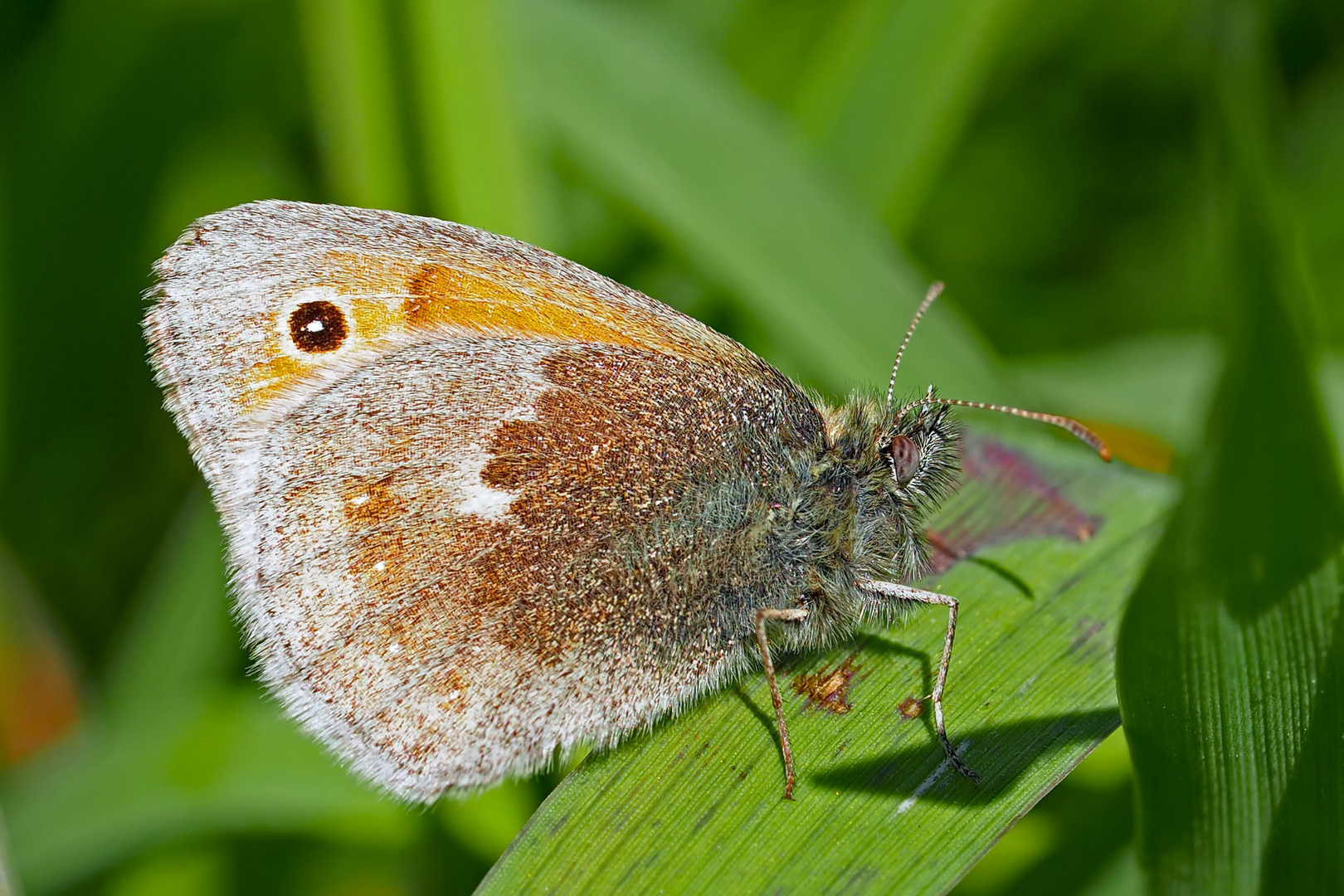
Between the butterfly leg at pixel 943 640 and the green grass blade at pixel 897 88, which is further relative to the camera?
the green grass blade at pixel 897 88

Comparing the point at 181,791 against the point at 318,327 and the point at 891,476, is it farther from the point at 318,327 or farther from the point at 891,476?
the point at 891,476

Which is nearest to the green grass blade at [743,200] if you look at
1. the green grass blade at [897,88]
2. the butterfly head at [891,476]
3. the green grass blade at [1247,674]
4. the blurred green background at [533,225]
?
the blurred green background at [533,225]

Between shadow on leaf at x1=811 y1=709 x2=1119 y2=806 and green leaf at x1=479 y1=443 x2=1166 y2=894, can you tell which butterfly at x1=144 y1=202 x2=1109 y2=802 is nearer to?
green leaf at x1=479 y1=443 x2=1166 y2=894

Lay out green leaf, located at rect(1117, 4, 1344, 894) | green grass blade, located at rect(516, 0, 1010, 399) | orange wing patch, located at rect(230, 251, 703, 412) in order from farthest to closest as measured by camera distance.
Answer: green grass blade, located at rect(516, 0, 1010, 399), orange wing patch, located at rect(230, 251, 703, 412), green leaf, located at rect(1117, 4, 1344, 894)

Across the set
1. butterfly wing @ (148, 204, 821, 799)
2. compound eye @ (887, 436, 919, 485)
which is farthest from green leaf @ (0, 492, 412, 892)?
compound eye @ (887, 436, 919, 485)

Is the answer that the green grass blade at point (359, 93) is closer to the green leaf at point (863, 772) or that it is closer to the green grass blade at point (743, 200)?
the green grass blade at point (743, 200)

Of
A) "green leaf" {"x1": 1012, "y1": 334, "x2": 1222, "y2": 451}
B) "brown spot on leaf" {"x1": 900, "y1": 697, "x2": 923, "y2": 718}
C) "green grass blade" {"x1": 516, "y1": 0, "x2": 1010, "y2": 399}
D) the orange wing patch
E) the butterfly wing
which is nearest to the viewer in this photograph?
"brown spot on leaf" {"x1": 900, "y1": 697, "x2": 923, "y2": 718}
